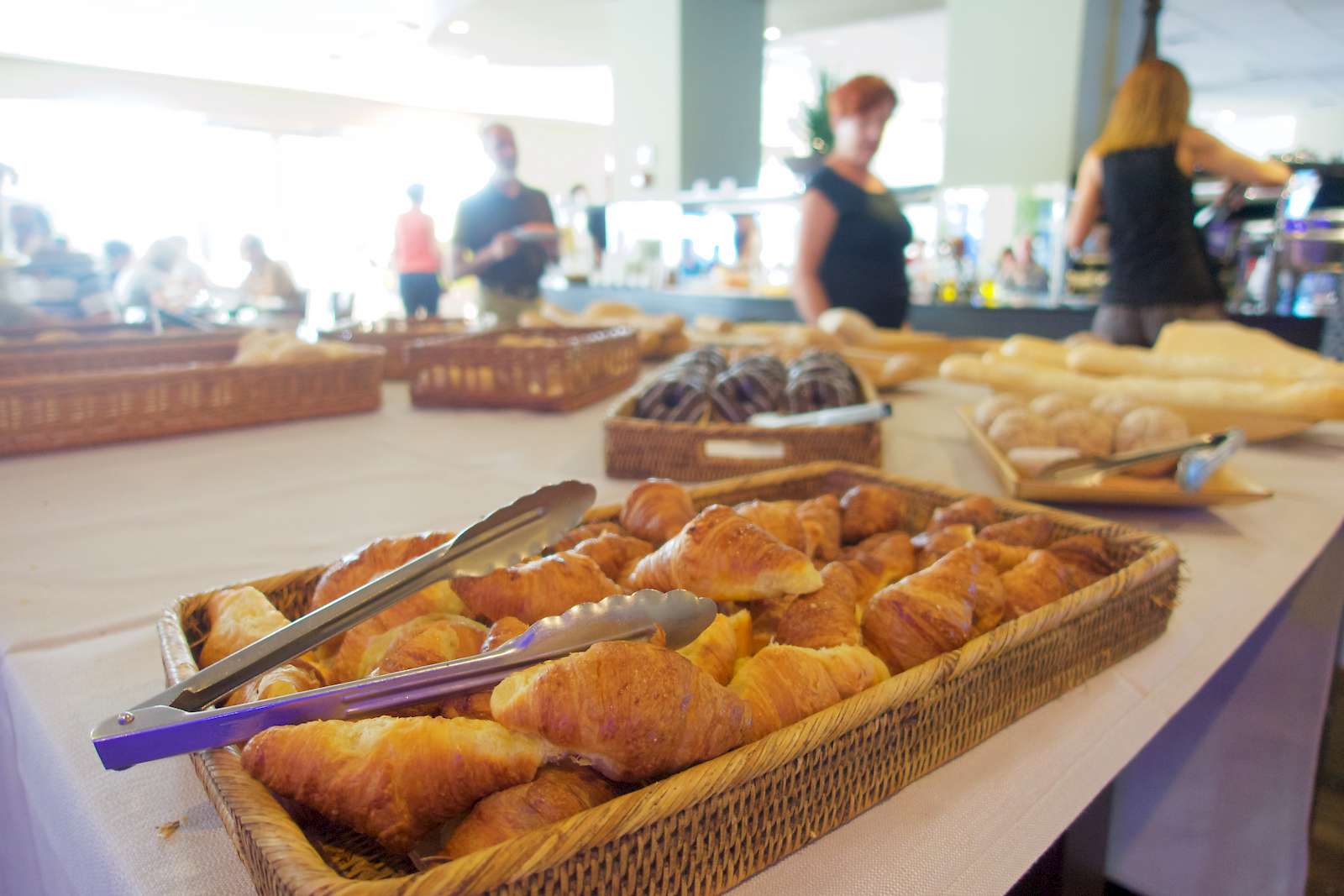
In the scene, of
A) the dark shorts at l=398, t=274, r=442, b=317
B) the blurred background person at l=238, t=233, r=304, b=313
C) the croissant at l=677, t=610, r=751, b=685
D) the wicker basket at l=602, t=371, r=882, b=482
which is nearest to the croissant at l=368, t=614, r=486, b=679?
the croissant at l=677, t=610, r=751, b=685

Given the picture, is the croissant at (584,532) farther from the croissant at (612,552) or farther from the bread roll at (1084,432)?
the bread roll at (1084,432)

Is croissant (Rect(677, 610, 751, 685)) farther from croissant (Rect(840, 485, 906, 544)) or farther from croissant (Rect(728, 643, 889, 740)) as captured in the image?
croissant (Rect(840, 485, 906, 544))

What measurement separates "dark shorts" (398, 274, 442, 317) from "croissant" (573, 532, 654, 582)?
508 centimetres

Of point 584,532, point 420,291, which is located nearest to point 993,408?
point 584,532

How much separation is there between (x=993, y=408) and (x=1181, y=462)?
0.31 m

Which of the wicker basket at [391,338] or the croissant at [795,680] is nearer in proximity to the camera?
the croissant at [795,680]

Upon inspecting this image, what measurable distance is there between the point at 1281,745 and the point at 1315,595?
0.19 m

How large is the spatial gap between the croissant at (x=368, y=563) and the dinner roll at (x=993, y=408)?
885 mm

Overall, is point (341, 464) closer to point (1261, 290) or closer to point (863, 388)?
point (863, 388)

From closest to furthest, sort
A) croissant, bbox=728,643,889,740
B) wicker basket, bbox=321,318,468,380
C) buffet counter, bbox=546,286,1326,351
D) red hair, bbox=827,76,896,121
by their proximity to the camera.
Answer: croissant, bbox=728,643,889,740, wicker basket, bbox=321,318,468,380, red hair, bbox=827,76,896,121, buffet counter, bbox=546,286,1326,351

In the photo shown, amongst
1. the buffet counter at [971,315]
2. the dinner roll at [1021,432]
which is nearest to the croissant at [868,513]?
the dinner roll at [1021,432]

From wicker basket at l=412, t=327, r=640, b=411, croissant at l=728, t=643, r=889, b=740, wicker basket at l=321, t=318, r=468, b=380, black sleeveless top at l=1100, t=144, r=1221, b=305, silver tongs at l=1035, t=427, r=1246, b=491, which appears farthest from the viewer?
black sleeveless top at l=1100, t=144, r=1221, b=305

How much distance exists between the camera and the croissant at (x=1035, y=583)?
55cm

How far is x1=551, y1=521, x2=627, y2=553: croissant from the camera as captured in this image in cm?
61
